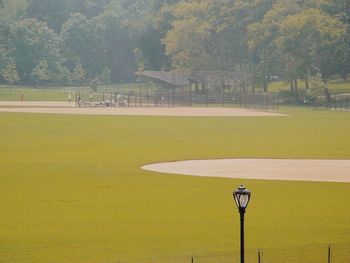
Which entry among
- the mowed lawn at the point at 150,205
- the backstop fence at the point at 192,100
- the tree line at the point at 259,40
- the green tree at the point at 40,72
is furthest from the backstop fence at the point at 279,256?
the green tree at the point at 40,72

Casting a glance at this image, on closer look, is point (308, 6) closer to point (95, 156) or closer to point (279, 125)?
point (279, 125)

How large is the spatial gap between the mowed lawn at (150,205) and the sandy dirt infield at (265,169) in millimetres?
1913

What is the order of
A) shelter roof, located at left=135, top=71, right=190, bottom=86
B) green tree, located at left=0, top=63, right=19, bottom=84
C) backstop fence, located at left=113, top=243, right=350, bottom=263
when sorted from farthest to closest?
green tree, located at left=0, top=63, right=19, bottom=84
shelter roof, located at left=135, top=71, right=190, bottom=86
backstop fence, located at left=113, top=243, right=350, bottom=263

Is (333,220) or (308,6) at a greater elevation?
(308,6)

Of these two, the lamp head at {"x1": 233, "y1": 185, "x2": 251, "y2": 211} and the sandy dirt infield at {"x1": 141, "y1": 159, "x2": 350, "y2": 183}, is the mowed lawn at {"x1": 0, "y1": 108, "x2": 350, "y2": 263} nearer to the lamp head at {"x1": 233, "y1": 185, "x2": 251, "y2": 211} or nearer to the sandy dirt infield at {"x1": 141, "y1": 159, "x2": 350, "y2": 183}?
the sandy dirt infield at {"x1": 141, "y1": 159, "x2": 350, "y2": 183}

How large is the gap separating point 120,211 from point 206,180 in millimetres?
12905

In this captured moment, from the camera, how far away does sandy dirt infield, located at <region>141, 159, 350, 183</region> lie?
5525cm

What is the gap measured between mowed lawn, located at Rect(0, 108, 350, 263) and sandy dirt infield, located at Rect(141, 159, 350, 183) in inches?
75.3

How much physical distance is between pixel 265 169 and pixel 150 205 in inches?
683

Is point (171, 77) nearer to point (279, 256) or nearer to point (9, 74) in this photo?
point (9, 74)

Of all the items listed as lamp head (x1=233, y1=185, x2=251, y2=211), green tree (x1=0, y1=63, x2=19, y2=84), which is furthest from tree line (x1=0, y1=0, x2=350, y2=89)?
lamp head (x1=233, y1=185, x2=251, y2=211)

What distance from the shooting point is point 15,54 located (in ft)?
655

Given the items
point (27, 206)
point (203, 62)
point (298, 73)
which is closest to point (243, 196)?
point (27, 206)

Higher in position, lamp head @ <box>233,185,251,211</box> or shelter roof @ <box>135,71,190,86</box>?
shelter roof @ <box>135,71,190,86</box>
